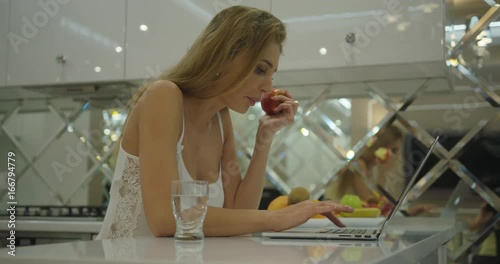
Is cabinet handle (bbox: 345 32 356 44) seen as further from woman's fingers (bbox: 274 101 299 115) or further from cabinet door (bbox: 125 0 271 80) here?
woman's fingers (bbox: 274 101 299 115)

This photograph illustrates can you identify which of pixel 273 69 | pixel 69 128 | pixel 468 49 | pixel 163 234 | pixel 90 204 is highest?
pixel 468 49

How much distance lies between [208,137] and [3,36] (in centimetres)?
175

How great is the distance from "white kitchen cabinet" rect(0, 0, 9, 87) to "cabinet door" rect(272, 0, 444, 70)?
4.61 feet

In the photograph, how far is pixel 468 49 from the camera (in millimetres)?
2385

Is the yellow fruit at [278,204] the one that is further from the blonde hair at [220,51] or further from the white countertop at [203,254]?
the white countertop at [203,254]

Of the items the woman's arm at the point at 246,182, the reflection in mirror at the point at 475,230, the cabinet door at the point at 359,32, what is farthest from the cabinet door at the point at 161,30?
the reflection in mirror at the point at 475,230

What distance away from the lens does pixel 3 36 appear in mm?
2787

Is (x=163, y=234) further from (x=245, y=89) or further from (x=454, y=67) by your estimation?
(x=454, y=67)

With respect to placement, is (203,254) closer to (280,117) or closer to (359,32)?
(280,117)

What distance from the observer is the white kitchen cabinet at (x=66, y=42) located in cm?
256

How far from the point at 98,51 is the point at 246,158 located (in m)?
0.85

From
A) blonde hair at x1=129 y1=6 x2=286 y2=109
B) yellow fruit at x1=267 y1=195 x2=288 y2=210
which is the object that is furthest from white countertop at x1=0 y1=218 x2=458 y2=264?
yellow fruit at x1=267 y1=195 x2=288 y2=210

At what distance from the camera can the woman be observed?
3.74 feet

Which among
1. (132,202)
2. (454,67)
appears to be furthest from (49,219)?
(454,67)
